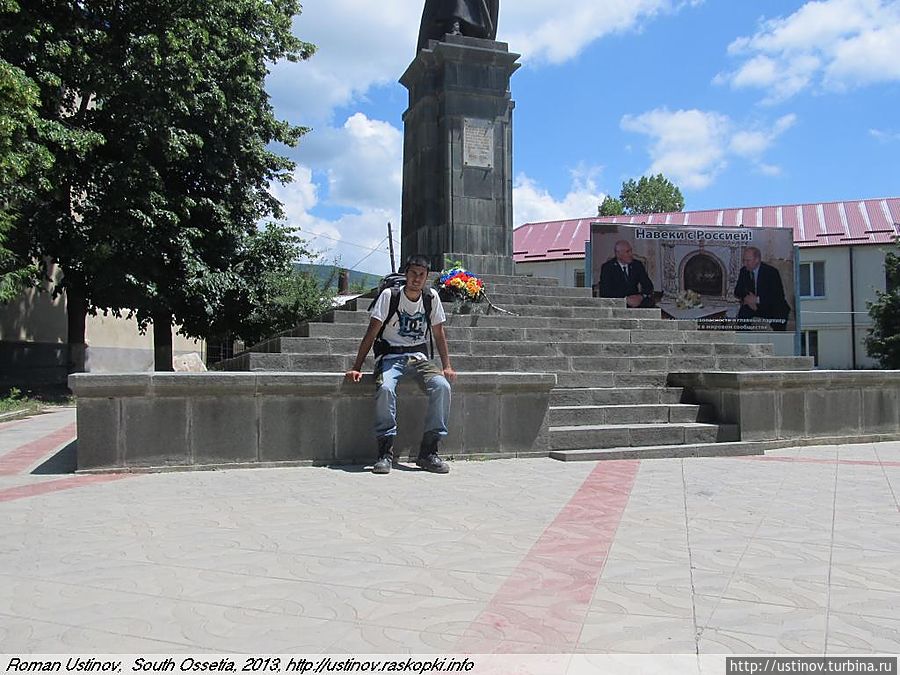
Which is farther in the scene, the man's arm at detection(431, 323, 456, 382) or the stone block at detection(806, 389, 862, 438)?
the stone block at detection(806, 389, 862, 438)

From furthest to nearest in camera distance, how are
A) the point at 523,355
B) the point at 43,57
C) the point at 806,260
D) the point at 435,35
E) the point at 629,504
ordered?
the point at 806,260 < the point at 43,57 < the point at 435,35 < the point at 523,355 < the point at 629,504

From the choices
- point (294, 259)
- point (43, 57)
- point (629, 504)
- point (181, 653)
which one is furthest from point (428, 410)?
point (294, 259)

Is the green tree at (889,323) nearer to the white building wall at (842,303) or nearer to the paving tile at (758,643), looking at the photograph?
the white building wall at (842,303)

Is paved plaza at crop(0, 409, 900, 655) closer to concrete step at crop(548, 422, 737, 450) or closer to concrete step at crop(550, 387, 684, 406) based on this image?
concrete step at crop(548, 422, 737, 450)

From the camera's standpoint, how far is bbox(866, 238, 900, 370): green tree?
26875 millimetres

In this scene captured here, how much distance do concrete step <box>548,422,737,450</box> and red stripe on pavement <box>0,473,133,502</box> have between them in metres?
3.96

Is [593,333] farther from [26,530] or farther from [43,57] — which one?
[43,57]

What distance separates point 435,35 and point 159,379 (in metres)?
9.97

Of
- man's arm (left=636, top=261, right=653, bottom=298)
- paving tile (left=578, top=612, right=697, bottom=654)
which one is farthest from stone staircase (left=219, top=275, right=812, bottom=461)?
man's arm (left=636, top=261, right=653, bottom=298)

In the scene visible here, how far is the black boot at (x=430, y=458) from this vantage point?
20.9ft

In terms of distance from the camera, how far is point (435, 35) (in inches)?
548

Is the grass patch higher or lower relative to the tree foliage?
lower

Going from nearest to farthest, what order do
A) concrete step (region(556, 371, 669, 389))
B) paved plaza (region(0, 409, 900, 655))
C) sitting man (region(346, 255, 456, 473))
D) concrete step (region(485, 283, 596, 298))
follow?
paved plaza (region(0, 409, 900, 655)) < sitting man (region(346, 255, 456, 473)) < concrete step (region(556, 371, 669, 389)) < concrete step (region(485, 283, 596, 298))

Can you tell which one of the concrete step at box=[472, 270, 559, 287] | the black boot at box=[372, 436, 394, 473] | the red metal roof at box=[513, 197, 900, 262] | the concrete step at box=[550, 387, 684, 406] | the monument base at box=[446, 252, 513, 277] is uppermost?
the red metal roof at box=[513, 197, 900, 262]
